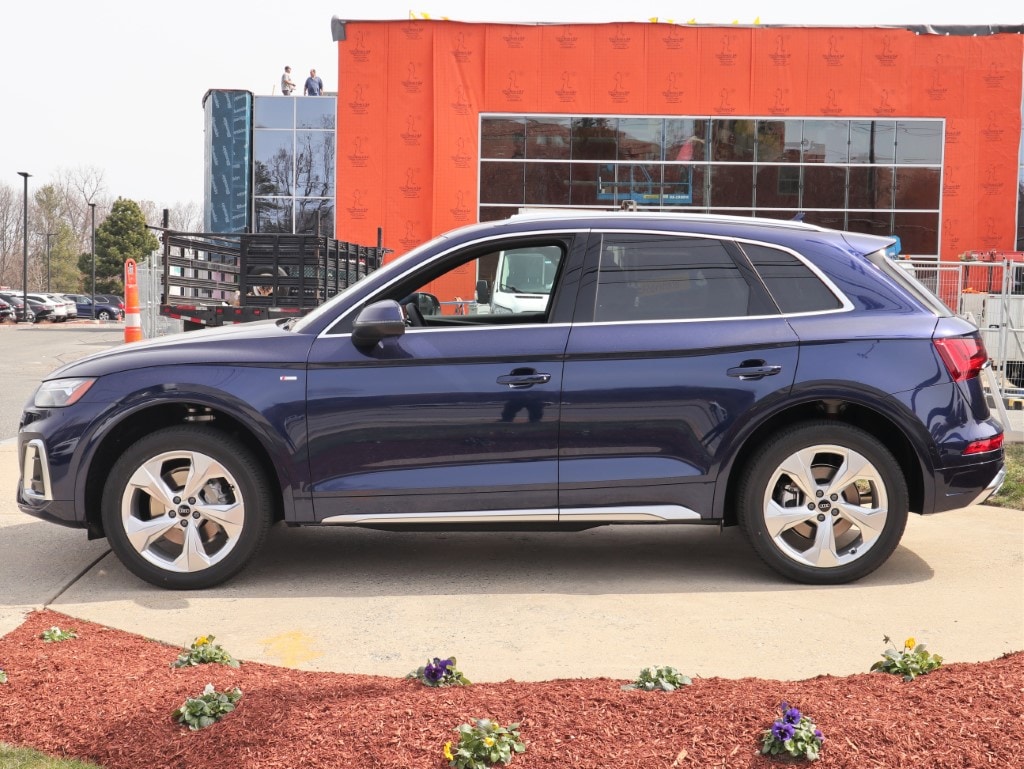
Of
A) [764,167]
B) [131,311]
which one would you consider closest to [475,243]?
[131,311]

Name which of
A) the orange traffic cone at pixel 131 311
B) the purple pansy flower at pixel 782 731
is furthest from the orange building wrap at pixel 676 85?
the purple pansy flower at pixel 782 731

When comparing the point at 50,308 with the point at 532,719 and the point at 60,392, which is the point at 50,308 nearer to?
the point at 60,392

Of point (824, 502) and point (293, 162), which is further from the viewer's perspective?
point (293, 162)

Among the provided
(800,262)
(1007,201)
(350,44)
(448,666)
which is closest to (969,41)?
(1007,201)

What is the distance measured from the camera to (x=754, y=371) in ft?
17.2

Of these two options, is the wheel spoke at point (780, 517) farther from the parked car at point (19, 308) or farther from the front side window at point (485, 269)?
the parked car at point (19, 308)

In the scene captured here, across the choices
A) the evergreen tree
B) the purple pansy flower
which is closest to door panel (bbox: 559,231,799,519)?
the purple pansy flower

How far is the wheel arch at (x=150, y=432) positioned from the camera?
17.4 feet

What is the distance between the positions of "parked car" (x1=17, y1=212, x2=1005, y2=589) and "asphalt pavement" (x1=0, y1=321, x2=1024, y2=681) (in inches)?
12.3

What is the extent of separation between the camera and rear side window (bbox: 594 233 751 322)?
17.6 feet

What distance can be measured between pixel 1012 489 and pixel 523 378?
4237 mm

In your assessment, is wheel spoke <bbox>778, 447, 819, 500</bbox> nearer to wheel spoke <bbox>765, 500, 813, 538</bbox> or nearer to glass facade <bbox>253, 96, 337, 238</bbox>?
wheel spoke <bbox>765, 500, 813, 538</bbox>

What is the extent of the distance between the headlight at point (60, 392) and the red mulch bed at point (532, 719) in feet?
5.83

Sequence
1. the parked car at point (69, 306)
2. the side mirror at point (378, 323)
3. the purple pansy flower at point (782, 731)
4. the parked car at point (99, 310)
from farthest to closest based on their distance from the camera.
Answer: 1. the parked car at point (99, 310)
2. the parked car at point (69, 306)
3. the side mirror at point (378, 323)
4. the purple pansy flower at point (782, 731)
